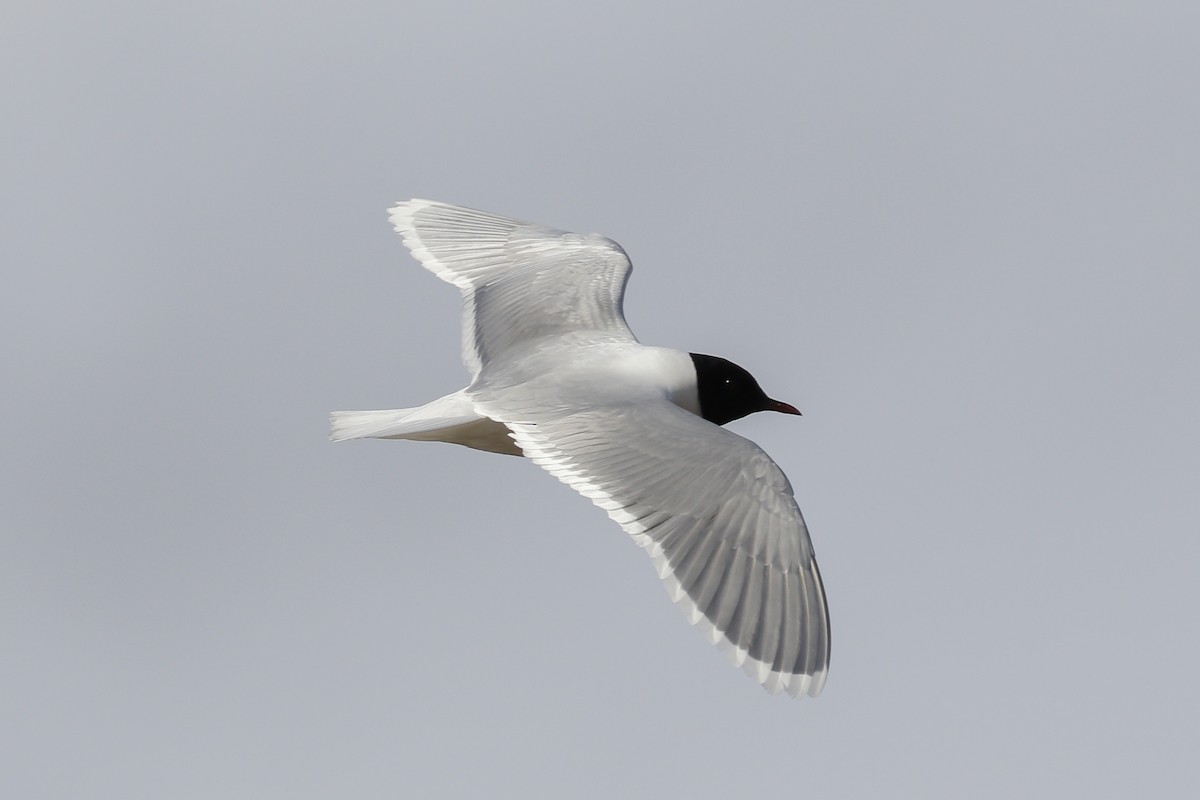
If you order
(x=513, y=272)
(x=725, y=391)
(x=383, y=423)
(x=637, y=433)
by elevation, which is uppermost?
(x=513, y=272)

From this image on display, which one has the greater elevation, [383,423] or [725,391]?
[725,391]

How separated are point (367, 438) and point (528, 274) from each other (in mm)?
1853

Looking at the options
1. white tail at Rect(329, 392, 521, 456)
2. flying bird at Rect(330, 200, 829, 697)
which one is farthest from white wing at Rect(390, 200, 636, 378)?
white tail at Rect(329, 392, 521, 456)

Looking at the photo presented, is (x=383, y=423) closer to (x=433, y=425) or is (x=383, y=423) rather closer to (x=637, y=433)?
(x=433, y=425)

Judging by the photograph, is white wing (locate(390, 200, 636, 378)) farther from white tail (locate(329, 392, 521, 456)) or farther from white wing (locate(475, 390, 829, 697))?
white wing (locate(475, 390, 829, 697))

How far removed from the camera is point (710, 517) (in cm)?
780

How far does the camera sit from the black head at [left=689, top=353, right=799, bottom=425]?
959 centimetres

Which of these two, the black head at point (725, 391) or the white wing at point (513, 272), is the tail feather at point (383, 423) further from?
the black head at point (725, 391)

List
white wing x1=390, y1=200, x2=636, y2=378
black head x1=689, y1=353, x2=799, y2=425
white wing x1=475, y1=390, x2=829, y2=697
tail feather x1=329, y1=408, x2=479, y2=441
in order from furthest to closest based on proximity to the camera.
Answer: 1. white wing x1=390, y1=200, x2=636, y2=378
2. black head x1=689, y1=353, x2=799, y2=425
3. tail feather x1=329, y1=408, x2=479, y2=441
4. white wing x1=475, y1=390, x2=829, y2=697

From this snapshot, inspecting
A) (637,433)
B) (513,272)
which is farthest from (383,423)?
(513,272)

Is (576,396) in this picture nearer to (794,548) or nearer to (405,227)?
(794,548)

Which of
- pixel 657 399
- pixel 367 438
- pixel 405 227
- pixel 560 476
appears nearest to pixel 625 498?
pixel 560 476

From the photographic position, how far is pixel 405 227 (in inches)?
449

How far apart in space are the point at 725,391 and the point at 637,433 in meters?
1.64
